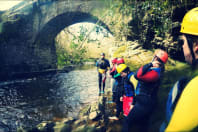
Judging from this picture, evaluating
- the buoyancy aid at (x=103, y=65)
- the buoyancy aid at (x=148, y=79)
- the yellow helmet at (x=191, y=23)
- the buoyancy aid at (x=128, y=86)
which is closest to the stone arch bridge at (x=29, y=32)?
the buoyancy aid at (x=103, y=65)

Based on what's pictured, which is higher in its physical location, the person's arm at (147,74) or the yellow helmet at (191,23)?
the yellow helmet at (191,23)

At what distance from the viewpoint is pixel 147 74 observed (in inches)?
88.7

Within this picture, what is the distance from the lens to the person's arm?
2201 mm

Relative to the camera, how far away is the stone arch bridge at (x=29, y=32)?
13.8m

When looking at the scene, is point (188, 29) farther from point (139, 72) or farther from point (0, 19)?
point (0, 19)

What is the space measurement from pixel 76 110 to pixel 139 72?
13.0 feet

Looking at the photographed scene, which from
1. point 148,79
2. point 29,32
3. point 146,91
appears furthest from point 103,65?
point 29,32

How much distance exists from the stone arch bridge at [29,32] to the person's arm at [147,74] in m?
11.7

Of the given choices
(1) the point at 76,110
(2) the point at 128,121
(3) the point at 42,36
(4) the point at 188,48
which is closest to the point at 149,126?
(2) the point at 128,121

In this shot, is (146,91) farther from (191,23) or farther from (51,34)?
(51,34)

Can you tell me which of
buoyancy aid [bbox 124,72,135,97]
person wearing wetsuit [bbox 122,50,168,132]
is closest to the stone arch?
buoyancy aid [bbox 124,72,135,97]

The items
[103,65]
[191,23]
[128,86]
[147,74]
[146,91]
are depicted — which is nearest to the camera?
[191,23]

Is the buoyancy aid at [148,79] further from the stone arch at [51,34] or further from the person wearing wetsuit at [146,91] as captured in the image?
the stone arch at [51,34]

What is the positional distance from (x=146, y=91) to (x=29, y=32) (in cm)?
1531
